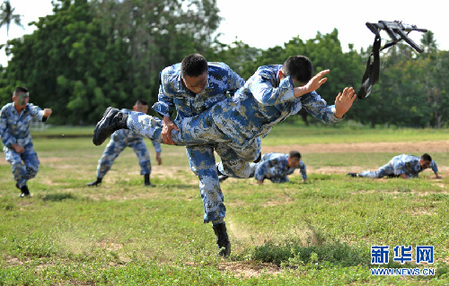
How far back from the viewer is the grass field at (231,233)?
4.91 metres

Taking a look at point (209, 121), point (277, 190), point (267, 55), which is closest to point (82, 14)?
point (267, 55)

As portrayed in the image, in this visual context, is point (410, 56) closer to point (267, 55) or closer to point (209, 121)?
point (267, 55)

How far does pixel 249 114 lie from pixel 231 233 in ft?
6.18

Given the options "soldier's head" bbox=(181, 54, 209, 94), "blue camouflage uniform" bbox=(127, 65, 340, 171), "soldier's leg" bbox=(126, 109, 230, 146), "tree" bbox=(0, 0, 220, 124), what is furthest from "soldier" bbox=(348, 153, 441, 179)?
"tree" bbox=(0, 0, 220, 124)

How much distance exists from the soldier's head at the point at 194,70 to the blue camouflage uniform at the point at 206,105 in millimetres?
238

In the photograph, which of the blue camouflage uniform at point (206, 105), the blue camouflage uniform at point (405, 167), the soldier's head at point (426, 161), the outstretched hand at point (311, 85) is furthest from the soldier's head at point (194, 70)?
the soldier's head at point (426, 161)

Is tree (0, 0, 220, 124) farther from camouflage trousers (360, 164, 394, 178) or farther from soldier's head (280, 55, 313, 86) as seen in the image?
soldier's head (280, 55, 313, 86)

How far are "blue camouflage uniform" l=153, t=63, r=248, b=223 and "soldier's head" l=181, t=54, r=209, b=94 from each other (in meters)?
0.24

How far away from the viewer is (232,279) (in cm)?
473

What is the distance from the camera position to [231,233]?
6945mm

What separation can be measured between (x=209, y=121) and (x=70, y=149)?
26.3 meters

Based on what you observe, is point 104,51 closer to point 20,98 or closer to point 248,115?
point 20,98

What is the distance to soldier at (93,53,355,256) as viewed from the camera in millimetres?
5215

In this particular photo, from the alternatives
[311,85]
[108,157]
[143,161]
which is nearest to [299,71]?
[311,85]
